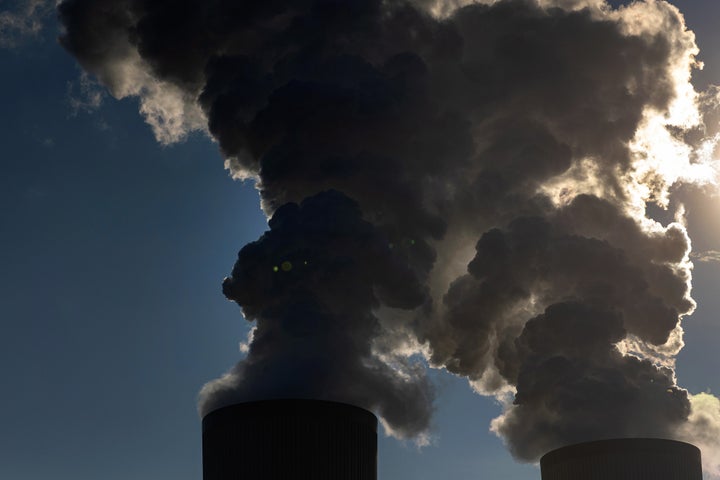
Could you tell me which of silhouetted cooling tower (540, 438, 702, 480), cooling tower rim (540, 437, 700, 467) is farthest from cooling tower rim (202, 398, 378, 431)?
silhouetted cooling tower (540, 438, 702, 480)

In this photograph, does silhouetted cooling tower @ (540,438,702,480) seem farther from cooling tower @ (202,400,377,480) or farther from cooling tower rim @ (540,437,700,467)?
cooling tower @ (202,400,377,480)

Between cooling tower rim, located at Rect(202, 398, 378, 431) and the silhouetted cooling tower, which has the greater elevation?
cooling tower rim, located at Rect(202, 398, 378, 431)

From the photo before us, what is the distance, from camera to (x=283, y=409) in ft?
142

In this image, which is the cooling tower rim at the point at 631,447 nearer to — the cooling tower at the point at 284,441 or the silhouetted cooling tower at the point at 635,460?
the silhouetted cooling tower at the point at 635,460

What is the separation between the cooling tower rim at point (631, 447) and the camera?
44938 mm

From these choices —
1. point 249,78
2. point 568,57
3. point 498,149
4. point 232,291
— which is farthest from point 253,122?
point 568,57

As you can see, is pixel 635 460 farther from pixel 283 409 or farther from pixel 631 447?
pixel 283 409

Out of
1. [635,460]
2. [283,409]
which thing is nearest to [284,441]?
[283,409]

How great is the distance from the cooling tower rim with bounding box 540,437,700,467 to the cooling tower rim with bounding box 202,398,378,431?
342 inches

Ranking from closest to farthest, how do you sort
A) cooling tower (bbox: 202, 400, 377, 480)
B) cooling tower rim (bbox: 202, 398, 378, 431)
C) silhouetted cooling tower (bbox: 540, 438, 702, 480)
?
cooling tower (bbox: 202, 400, 377, 480), cooling tower rim (bbox: 202, 398, 378, 431), silhouetted cooling tower (bbox: 540, 438, 702, 480)

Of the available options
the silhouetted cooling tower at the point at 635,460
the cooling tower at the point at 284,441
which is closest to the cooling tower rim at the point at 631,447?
the silhouetted cooling tower at the point at 635,460

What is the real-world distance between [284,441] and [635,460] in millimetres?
13132

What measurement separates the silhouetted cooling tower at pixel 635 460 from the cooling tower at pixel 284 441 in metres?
8.73

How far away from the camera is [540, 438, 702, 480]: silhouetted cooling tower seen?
147 feet
